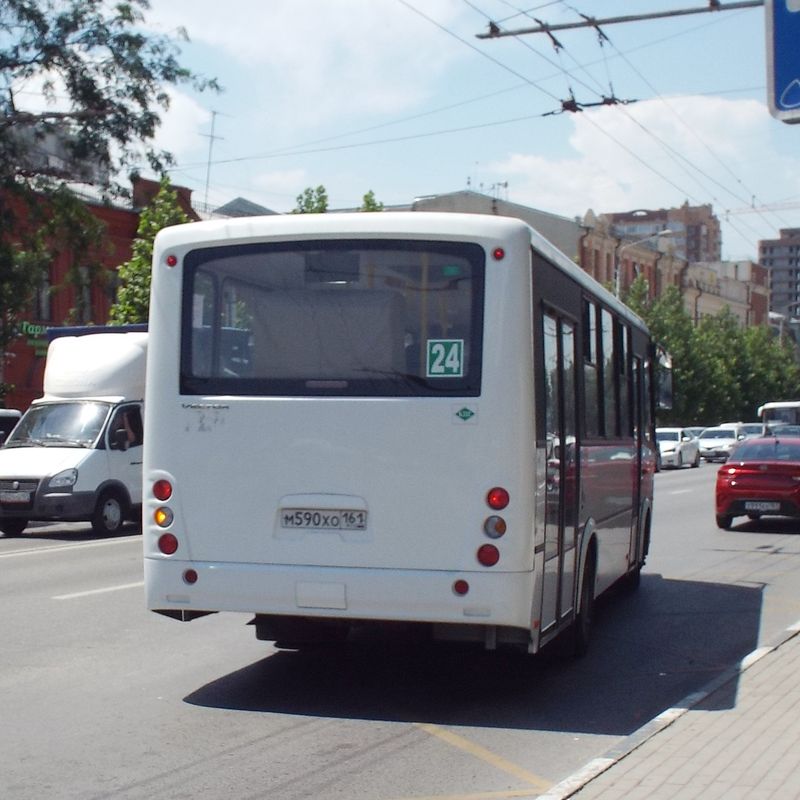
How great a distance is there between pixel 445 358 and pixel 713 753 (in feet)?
8.41

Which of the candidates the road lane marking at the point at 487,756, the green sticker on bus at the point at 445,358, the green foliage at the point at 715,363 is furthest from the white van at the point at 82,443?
the green foliage at the point at 715,363

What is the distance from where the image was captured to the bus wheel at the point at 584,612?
9.97m

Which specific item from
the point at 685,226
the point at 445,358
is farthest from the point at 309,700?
the point at 685,226

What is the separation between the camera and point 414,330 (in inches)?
313

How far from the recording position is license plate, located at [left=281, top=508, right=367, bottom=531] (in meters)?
7.94

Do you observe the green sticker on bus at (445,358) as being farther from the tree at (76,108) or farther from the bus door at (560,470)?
the tree at (76,108)

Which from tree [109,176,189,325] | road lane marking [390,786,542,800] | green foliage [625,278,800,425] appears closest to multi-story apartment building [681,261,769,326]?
green foliage [625,278,800,425]

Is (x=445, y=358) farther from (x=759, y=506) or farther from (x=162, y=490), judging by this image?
(x=759, y=506)

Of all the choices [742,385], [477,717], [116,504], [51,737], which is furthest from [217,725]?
[742,385]

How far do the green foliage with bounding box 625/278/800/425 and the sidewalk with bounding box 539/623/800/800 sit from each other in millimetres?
55450

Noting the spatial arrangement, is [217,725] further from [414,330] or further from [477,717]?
[414,330]

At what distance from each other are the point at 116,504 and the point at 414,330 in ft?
45.1

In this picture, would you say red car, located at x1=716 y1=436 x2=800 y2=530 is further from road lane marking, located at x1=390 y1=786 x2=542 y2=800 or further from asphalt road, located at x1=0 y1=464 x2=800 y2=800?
road lane marking, located at x1=390 y1=786 x2=542 y2=800

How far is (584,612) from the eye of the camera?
33.3 feet
